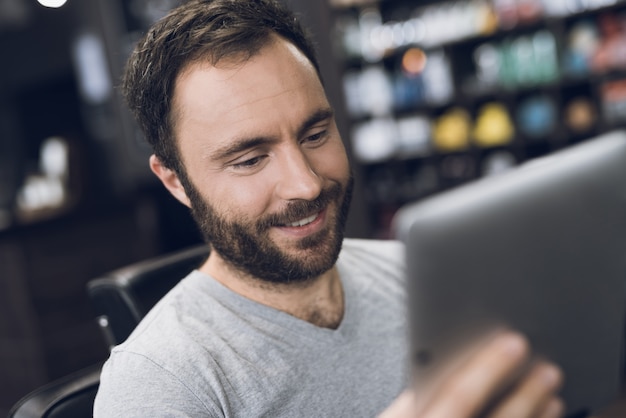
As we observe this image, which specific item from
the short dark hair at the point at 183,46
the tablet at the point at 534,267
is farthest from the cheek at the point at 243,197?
the tablet at the point at 534,267

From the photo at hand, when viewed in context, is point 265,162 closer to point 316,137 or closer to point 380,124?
point 316,137

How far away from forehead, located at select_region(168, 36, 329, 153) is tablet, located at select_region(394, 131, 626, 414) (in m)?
0.44

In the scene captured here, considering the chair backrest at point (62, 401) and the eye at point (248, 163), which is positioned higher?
the eye at point (248, 163)

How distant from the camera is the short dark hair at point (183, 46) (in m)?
1.22

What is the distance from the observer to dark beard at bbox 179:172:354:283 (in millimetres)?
1223

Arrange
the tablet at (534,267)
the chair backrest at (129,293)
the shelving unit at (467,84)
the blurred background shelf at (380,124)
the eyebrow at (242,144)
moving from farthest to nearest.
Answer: the shelving unit at (467,84)
the blurred background shelf at (380,124)
the chair backrest at (129,293)
the eyebrow at (242,144)
the tablet at (534,267)

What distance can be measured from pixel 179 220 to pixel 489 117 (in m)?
2.25

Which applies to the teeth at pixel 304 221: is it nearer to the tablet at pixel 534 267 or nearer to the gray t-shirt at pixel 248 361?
the gray t-shirt at pixel 248 361

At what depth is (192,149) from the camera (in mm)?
1242

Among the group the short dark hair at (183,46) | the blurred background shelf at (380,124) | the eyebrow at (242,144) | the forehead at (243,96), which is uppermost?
the short dark hair at (183,46)

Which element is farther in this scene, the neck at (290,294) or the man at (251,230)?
the neck at (290,294)

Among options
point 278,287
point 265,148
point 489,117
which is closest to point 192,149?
point 265,148

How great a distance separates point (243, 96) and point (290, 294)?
1.20 feet

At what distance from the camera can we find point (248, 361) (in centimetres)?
118
